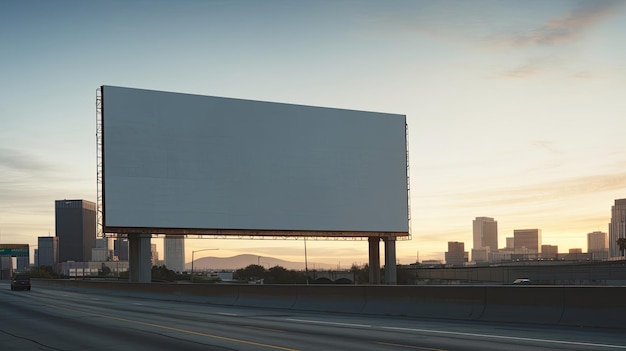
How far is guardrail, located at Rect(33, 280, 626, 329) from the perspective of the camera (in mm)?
19141

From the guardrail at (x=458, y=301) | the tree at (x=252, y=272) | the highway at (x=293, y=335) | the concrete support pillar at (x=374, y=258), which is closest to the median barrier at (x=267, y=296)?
the guardrail at (x=458, y=301)

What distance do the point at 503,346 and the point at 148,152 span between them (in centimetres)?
5201

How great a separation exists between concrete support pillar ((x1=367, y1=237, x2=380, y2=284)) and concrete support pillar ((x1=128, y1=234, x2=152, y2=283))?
2381 cm

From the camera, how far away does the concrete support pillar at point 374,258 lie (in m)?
76.5

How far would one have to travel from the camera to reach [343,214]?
234 feet

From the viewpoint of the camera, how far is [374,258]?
3029 inches

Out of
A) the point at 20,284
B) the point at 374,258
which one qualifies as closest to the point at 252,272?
the point at 374,258

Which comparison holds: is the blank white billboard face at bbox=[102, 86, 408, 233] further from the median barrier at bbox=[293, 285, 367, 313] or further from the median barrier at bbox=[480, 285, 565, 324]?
the median barrier at bbox=[480, 285, 565, 324]

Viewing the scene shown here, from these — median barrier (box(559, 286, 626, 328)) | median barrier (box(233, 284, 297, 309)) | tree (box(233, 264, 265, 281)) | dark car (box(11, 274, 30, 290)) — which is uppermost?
median barrier (box(559, 286, 626, 328))

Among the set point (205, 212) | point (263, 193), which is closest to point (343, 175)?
point (263, 193)

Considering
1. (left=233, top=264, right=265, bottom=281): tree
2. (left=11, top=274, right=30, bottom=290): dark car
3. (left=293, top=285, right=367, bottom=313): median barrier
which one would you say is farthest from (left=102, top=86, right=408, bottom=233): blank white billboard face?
(left=233, top=264, right=265, bottom=281): tree

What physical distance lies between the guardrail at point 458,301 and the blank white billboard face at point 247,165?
24782 millimetres

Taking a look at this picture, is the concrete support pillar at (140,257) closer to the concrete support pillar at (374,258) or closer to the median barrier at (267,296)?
the concrete support pillar at (374,258)

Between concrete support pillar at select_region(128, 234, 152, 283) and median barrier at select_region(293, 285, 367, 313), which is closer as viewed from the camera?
median barrier at select_region(293, 285, 367, 313)
